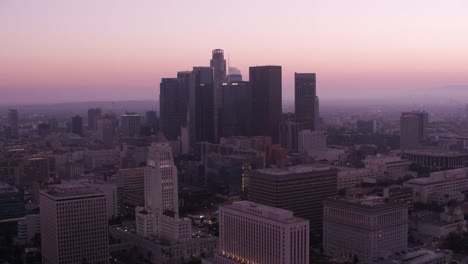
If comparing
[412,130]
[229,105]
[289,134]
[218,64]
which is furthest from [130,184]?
[218,64]

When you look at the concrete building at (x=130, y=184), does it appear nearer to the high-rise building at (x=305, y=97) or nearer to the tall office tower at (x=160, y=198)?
the tall office tower at (x=160, y=198)

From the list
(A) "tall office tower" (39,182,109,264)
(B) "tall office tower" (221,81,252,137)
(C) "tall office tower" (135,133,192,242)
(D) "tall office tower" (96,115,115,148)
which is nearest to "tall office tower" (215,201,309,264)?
(C) "tall office tower" (135,133,192,242)

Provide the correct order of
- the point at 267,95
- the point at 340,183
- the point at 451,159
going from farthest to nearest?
the point at 267,95, the point at 451,159, the point at 340,183

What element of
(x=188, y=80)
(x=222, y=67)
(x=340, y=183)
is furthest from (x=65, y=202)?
(x=222, y=67)

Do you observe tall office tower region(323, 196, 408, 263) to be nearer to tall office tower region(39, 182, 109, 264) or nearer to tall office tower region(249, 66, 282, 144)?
tall office tower region(39, 182, 109, 264)

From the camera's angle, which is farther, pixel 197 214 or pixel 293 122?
pixel 293 122

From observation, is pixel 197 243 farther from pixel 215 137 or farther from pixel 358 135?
pixel 358 135
